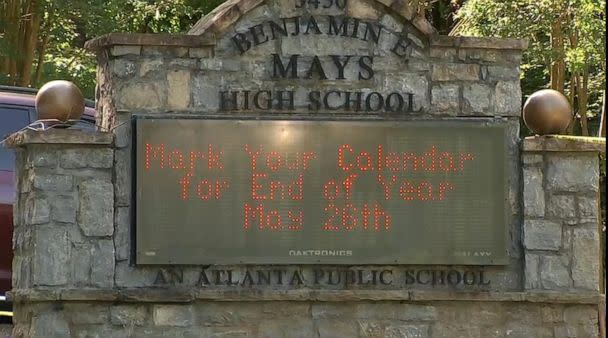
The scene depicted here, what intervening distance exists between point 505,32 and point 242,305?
26.8 ft

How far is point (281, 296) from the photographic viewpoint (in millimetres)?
8914

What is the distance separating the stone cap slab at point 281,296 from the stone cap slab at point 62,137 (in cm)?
88

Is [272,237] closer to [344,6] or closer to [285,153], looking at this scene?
[285,153]

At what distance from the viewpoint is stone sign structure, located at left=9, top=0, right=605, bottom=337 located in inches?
349

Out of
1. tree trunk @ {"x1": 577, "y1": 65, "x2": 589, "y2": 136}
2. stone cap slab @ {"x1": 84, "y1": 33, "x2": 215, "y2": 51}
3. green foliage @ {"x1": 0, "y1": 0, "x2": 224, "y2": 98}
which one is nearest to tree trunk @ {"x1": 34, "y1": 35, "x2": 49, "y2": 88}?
green foliage @ {"x1": 0, "y1": 0, "x2": 224, "y2": 98}

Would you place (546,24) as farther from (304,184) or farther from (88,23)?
(304,184)

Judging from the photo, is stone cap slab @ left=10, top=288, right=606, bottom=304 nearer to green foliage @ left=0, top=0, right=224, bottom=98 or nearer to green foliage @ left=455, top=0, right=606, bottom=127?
green foliage @ left=455, top=0, right=606, bottom=127

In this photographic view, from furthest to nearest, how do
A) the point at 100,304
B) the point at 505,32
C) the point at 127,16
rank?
the point at 127,16 → the point at 505,32 → the point at 100,304

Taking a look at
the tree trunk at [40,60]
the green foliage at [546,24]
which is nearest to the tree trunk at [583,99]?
the green foliage at [546,24]

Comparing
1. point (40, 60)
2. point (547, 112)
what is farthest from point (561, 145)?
point (40, 60)

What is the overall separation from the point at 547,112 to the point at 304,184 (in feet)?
5.10

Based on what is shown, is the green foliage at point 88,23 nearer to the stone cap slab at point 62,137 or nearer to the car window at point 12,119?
the car window at point 12,119

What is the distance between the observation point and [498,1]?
1655cm

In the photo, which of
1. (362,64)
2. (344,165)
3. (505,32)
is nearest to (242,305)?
(344,165)
